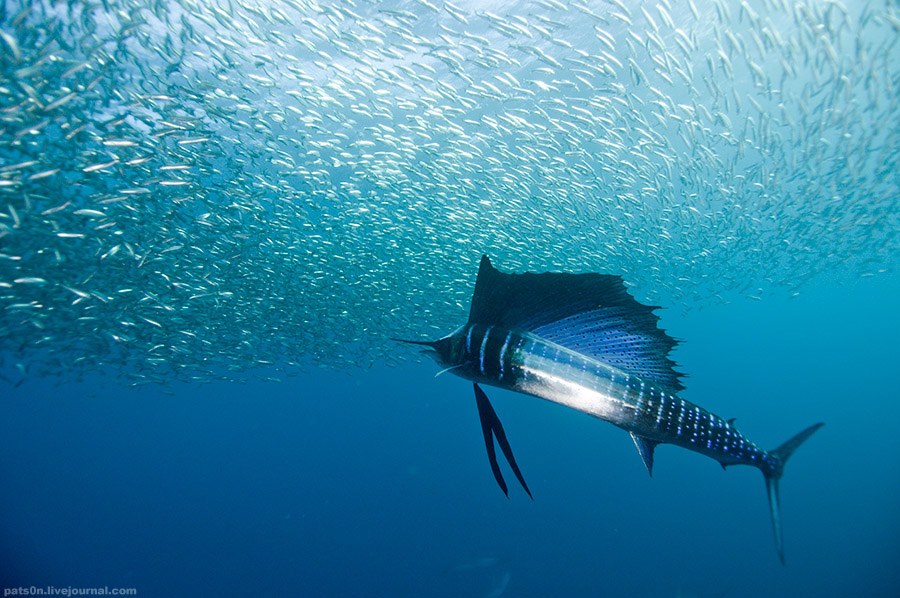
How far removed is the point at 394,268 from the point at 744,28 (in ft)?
37.3

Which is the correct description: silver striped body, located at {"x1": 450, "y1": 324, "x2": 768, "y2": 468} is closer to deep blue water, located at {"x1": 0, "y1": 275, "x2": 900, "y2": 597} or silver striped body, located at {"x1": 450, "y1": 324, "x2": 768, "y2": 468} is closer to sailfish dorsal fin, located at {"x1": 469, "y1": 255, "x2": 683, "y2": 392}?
sailfish dorsal fin, located at {"x1": 469, "y1": 255, "x2": 683, "y2": 392}

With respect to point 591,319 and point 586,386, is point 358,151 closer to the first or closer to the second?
point 591,319

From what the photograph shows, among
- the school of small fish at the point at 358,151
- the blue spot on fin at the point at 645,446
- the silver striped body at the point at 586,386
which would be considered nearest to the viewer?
the silver striped body at the point at 586,386

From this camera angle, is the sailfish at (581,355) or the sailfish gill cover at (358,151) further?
the sailfish gill cover at (358,151)

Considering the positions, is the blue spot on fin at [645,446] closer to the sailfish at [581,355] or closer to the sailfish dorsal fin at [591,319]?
the sailfish at [581,355]

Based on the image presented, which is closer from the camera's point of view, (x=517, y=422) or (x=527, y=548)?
(x=527, y=548)

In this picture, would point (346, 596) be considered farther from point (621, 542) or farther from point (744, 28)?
point (744, 28)

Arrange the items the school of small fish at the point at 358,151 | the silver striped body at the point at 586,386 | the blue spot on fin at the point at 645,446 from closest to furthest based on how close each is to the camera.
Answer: the silver striped body at the point at 586,386, the blue spot on fin at the point at 645,446, the school of small fish at the point at 358,151

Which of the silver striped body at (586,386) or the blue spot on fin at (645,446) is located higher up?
the silver striped body at (586,386)

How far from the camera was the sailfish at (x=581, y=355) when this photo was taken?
129 centimetres

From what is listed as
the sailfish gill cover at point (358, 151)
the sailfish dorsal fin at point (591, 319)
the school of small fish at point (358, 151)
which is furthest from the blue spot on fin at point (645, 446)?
the school of small fish at point (358, 151)

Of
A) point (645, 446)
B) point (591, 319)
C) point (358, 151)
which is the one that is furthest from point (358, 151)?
point (645, 446)

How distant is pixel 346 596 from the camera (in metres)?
15.7

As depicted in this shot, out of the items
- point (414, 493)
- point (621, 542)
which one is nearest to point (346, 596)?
point (414, 493)
